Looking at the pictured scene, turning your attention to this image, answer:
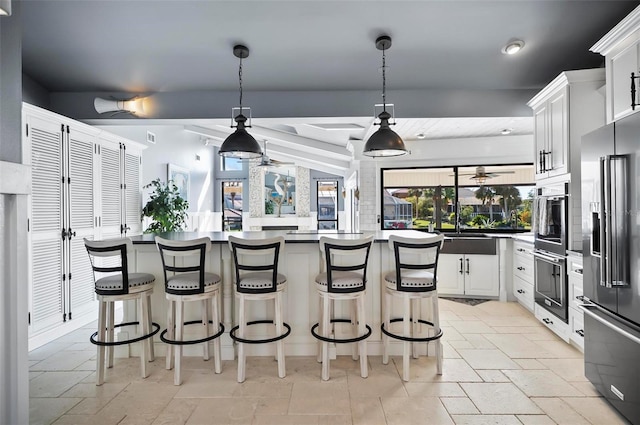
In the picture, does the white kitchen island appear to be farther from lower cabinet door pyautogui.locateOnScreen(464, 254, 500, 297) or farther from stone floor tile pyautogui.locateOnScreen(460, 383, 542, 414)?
lower cabinet door pyautogui.locateOnScreen(464, 254, 500, 297)

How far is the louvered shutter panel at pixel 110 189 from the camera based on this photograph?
4.16 m

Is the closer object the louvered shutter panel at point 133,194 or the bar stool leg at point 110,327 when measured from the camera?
the bar stool leg at point 110,327

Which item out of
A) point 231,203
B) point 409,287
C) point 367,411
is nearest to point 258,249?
point 409,287

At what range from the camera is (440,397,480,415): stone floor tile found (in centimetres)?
217

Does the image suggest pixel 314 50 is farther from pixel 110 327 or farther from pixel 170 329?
pixel 110 327

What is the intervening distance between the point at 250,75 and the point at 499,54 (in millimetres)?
2571

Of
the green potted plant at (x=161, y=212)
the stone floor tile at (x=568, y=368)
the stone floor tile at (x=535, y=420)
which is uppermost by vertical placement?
the green potted plant at (x=161, y=212)

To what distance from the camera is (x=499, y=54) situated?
3.39 metres

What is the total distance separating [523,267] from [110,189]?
17.2 feet

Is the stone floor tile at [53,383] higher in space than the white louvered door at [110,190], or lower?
lower

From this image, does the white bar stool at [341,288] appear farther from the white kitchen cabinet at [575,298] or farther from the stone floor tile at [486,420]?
the white kitchen cabinet at [575,298]

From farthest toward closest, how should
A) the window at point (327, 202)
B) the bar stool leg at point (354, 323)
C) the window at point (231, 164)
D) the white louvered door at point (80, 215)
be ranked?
1. the window at point (327, 202)
2. the window at point (231, 164)
3. the white louvered door at point (80, 215)
4. the bar stool leg at point (354, 323)

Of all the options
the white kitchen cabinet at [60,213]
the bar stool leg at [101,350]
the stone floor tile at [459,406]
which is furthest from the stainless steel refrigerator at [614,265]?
the white kitchen cabinet at [60,213]

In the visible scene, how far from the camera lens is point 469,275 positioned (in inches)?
190
